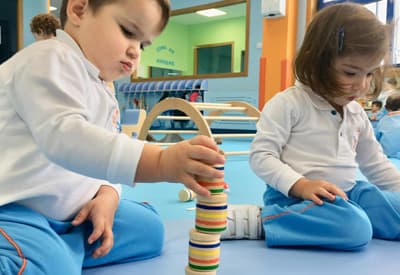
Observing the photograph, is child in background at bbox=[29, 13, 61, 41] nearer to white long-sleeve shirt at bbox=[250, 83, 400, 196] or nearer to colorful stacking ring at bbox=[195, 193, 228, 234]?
white long-sleeve shirt at bbox=[250, 83, 400, 196]

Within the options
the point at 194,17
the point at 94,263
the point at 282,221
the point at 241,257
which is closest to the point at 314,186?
the point at 282,221

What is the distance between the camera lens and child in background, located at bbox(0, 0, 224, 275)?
372 mm

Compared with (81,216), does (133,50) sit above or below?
above

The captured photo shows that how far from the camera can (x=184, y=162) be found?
0.34 meters

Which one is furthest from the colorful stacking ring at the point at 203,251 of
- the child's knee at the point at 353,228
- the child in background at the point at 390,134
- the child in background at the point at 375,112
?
the child in background at the point at 375,112

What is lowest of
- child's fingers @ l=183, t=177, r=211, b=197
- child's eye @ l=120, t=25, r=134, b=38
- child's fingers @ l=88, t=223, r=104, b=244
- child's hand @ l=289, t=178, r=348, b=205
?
child's fingers @ l=88, t=223, r=104, b=244

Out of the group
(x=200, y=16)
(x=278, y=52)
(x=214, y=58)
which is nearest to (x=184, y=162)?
(x=278, y=52)

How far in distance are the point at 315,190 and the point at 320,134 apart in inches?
5.8

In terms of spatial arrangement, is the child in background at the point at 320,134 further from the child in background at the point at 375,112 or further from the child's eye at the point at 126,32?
the child in background at the point at 375,112

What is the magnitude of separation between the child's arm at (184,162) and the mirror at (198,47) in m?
5.54

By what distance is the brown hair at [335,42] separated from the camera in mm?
792

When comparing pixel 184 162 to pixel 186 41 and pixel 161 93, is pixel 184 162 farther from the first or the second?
pixel 186 41

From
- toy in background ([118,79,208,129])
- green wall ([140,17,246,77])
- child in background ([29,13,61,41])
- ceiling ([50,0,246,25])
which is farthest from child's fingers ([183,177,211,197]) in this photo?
green wall ([140,17,246,77])

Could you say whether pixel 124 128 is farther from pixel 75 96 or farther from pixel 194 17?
pixel 194 17
